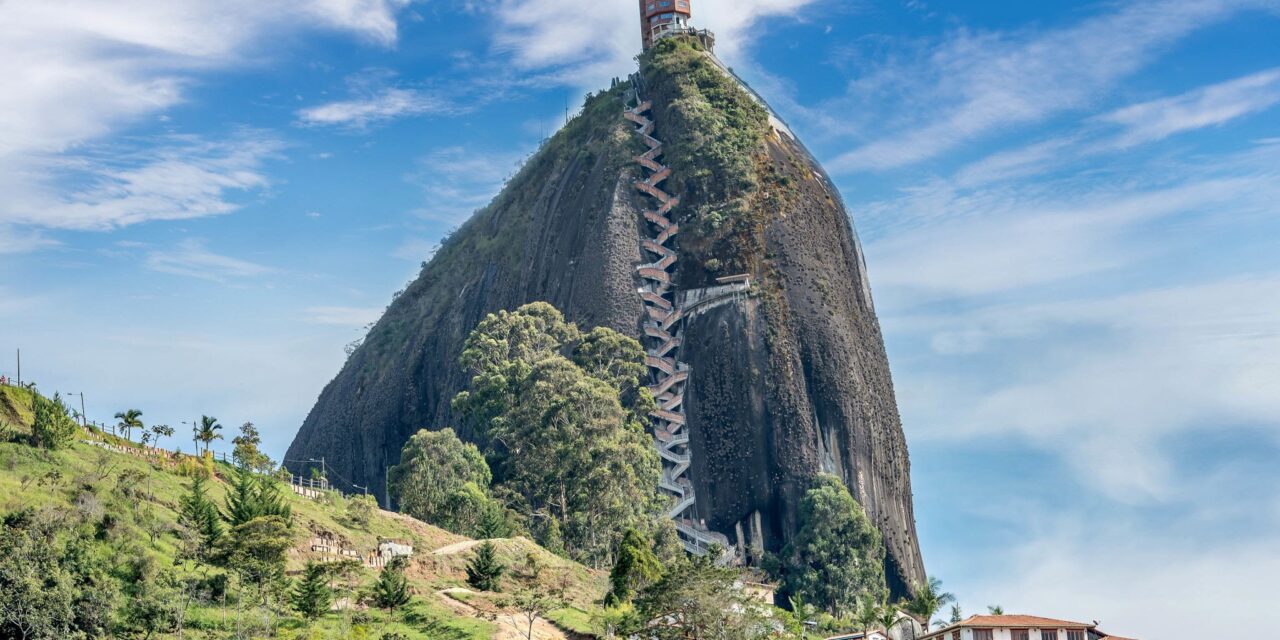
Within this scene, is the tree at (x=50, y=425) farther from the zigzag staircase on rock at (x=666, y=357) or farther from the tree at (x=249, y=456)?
the zigzag staircase on rock at (x=666, y=357)

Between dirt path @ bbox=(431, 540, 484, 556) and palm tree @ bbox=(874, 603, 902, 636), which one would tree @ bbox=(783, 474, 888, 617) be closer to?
palm tree @ bbox=(874, 603, 902, 636)

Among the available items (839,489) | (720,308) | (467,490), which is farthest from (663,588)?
(720,308)

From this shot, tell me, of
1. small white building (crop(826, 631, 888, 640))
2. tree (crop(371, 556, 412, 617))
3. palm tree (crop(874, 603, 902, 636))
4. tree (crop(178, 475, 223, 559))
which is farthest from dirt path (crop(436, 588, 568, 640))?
palm tree (crop(874, 603, 902, 636))

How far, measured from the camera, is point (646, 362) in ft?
466

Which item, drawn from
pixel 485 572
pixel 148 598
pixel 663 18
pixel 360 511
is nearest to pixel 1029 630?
pixel 485 572

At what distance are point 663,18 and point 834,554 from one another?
6142 cm

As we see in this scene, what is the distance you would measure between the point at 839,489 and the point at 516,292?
37.9 metres

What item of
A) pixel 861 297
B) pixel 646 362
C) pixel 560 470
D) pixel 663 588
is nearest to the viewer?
pixel 663 588

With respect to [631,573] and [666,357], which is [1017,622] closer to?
[631,573]

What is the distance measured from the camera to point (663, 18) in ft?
560

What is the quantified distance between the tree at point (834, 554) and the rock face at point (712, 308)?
2.67m

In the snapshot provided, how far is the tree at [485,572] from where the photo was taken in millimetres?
95250

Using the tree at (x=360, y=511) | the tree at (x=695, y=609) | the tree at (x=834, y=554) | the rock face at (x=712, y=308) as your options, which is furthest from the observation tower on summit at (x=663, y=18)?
Answer: the tree at (x=695, y=609)

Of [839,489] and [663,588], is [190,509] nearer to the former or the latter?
[663,588]
